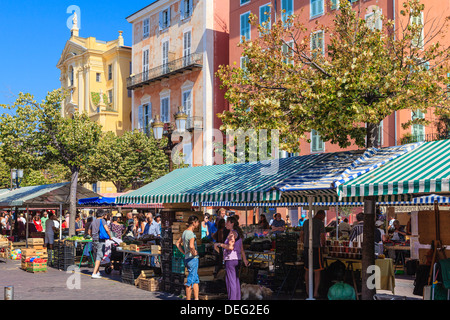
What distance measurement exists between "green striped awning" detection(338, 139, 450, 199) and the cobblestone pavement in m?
4.93

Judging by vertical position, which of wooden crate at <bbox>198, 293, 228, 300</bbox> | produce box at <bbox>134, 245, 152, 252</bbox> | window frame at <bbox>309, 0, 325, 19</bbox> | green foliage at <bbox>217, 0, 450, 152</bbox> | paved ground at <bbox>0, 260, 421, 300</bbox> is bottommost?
paved ground at <bbox>0, 260, 421, 300</bbox>

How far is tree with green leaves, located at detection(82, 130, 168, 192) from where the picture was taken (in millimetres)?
38281

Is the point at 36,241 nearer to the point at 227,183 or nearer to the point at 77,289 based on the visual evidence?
the point at 77,289

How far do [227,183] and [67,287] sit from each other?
4.56 meters

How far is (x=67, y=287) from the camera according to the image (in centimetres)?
1349

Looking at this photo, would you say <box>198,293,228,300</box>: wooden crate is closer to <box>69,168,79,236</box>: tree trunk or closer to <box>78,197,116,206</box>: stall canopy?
<box>78,197,116,206</box>: stall canopy

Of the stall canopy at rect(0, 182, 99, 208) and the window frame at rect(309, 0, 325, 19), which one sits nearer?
the stall canopy at rect(0, 182, 99, 208)

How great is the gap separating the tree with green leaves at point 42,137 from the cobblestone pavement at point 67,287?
7.67 meters

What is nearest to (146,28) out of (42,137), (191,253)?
(42,137)

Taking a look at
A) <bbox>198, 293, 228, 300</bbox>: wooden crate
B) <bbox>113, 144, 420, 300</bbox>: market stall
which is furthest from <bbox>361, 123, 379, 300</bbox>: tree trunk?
<bbox>198, 293, 228, 300</bbox>: wooden crate

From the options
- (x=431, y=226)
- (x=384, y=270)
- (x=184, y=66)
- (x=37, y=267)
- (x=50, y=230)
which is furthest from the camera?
(x=184, y=66)

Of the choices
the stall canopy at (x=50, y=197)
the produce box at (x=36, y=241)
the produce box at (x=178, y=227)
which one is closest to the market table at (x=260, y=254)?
the produce box at (x=178, y=227)

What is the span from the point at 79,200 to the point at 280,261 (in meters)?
13.0
